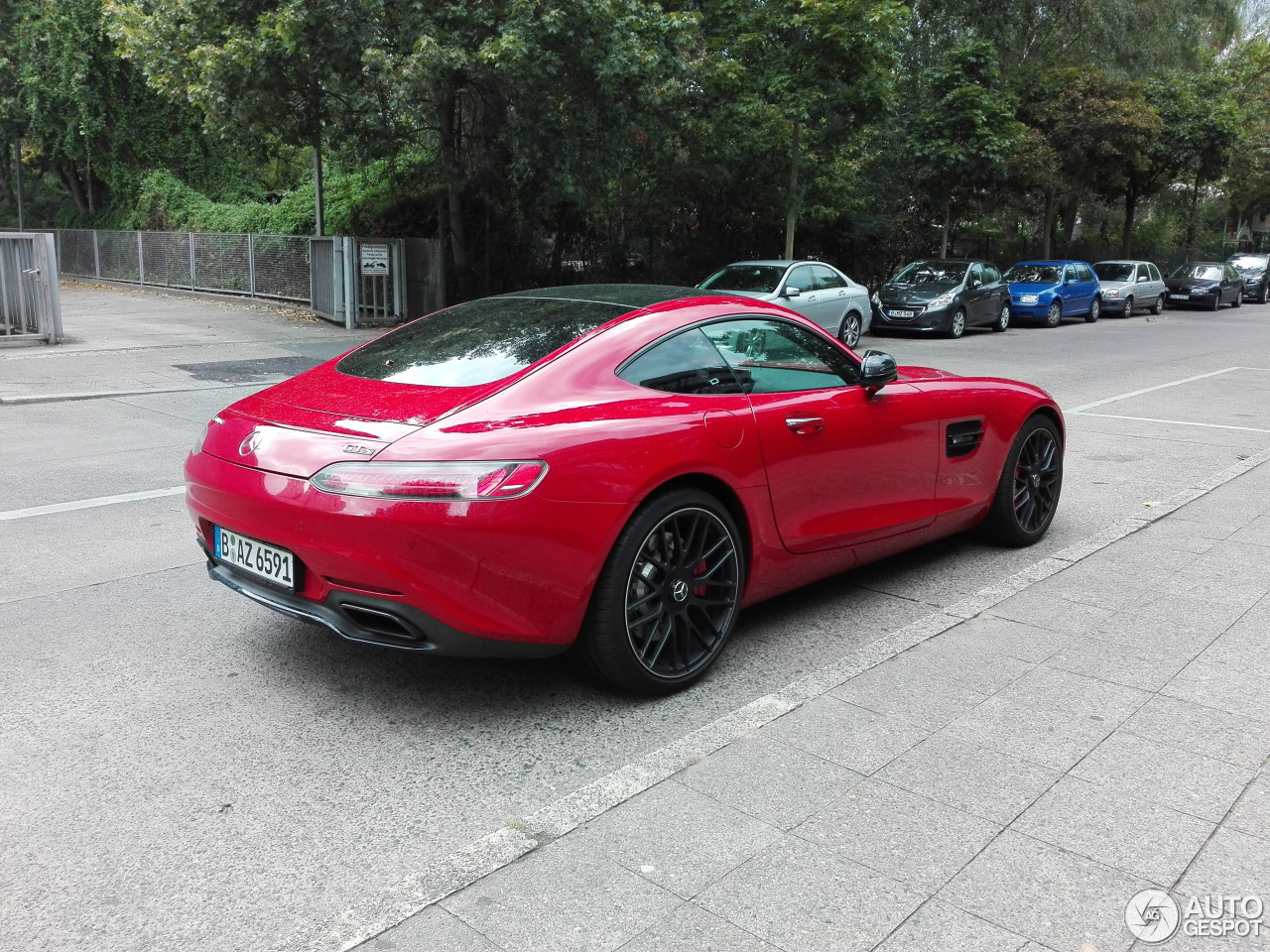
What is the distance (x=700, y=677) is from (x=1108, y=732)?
55.1 inches

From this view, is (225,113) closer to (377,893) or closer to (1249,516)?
(1249,516)

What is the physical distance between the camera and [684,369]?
13.6 feet

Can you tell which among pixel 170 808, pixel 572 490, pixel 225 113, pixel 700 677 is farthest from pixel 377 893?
pixel 225 113

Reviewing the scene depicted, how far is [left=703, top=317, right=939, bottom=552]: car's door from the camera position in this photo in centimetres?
432

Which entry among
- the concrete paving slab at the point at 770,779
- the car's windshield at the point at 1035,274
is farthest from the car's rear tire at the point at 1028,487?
the car's windshield at the point at 1035,274

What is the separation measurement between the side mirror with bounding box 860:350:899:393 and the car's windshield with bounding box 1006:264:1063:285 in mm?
22806

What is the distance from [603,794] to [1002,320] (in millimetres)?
21930

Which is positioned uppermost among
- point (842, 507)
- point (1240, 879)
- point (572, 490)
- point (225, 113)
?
point (225, 113)

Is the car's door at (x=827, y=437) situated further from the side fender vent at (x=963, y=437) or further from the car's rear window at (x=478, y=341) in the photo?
the car's rear window at (x=478, y=341)

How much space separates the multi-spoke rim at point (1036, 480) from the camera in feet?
19.2

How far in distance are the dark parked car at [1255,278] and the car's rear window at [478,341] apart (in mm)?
42285

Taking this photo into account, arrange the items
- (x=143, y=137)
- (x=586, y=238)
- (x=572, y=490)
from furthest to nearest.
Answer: (x=143, y=137) → (x=586, y=238) → (x=572, y=490)

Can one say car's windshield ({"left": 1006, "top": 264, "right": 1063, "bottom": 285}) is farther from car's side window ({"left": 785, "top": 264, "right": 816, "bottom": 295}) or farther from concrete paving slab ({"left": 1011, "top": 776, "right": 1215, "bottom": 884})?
concrete paving slab ({"left": 1011, "top": 776, "right": 1215, "bottom": 884})

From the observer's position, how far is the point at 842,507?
461 cm
